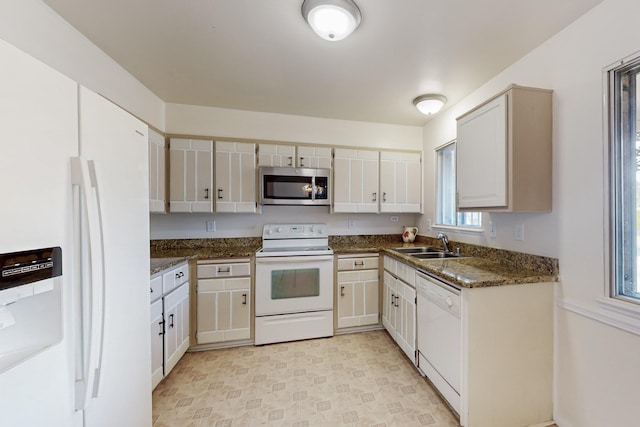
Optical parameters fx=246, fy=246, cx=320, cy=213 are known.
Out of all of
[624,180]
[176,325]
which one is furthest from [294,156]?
[624,180]

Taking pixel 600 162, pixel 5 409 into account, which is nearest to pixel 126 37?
pixel 5 409

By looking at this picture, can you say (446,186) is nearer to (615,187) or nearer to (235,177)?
(615,187)

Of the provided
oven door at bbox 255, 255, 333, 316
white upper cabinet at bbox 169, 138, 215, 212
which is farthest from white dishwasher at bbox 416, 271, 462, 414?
white upper cabinet at bbox 169, 138, 215, 212

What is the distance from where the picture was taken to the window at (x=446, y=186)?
272 cm

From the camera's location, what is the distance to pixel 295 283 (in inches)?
97.0

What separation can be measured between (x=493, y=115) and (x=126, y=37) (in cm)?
248

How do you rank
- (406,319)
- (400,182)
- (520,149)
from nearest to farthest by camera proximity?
(520,149)
(406,319)
(400,182)

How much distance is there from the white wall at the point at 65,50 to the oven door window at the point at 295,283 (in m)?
1.93

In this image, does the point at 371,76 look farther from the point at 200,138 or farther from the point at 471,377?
the point at 471,377

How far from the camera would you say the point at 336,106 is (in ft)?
8.66

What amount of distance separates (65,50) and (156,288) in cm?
159

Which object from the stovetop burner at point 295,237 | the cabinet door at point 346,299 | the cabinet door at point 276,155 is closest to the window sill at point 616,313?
the cabinet door at point 346,299

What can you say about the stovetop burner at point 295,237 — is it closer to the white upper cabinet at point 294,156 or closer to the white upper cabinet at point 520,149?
the white upper cabinet at point 294,156

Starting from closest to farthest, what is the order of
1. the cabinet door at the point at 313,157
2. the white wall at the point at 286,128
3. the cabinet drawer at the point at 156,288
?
1. the cabinet drawer at the point at 156,288
2. the white wall at the point at 286,128
3. the cabinet door at the point at 313,157
